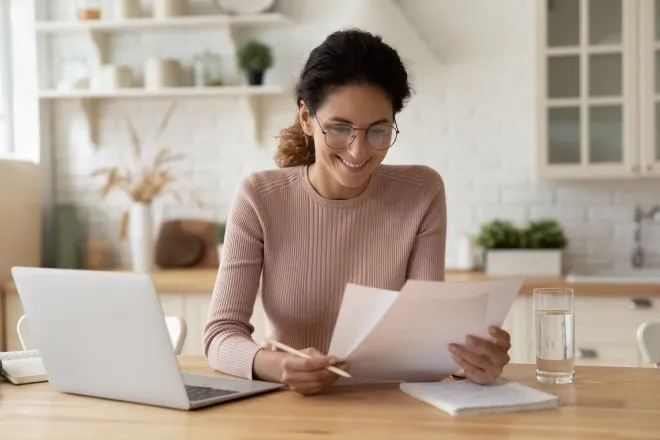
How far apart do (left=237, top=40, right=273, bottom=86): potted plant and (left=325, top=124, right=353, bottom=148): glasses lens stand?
238cm

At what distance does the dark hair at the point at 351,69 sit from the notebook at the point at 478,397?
0.65 metres

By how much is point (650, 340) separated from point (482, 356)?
0.83 metres

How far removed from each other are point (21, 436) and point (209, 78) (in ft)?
10.2

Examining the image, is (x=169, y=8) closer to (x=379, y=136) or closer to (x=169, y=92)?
(x=169, y=92)

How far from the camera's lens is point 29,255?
457 cm

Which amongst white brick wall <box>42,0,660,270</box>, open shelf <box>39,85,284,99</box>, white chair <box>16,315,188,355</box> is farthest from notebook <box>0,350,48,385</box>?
white brick wall <box>42,0,660,270</box>

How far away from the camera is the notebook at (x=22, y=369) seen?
6.78 feet

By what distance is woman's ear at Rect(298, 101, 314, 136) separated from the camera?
2.25 metres

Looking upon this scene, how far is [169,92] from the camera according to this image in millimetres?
4527

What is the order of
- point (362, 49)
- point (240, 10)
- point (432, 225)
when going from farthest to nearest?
point (240, 10), point (432, 225), point (362, 49)

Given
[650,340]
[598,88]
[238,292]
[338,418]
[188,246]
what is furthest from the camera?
[188,246]

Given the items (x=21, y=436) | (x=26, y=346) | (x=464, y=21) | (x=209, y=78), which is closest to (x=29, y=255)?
(x=209, y=78)

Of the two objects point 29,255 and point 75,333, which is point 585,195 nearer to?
point 29,255

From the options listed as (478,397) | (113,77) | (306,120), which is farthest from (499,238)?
(478,397)
